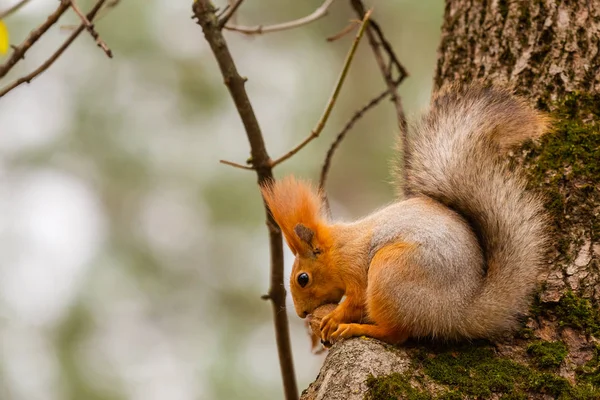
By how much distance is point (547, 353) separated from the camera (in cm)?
166

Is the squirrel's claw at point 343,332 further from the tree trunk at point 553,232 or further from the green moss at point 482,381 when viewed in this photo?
the green moss at point 482,381

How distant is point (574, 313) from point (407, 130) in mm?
668

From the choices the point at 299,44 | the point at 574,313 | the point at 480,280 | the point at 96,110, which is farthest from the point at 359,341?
the point at 299,44

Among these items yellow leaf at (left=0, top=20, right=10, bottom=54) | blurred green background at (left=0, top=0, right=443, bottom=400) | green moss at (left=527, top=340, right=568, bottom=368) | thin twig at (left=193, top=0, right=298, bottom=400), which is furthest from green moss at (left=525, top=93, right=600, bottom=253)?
blurred green background at (left=0, top=0, right=443, bottom=400)

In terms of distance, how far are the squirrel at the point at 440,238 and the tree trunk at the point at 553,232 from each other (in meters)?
0.06

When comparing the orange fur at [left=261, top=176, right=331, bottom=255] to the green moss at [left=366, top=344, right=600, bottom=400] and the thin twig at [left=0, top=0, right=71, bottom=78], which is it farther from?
the thin twig at [left=0, top=0, right=71, bottom=78]

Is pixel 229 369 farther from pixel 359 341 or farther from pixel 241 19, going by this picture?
pixel 359 341

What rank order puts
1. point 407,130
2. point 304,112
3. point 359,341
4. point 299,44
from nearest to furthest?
1. point 359,341
2. point 407,130
3. point 304,112
4. point 299,44

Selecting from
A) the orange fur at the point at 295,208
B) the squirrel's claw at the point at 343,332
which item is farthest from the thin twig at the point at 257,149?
the squirrel's claw at the point at 343,332

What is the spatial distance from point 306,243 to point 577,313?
75 centimetres

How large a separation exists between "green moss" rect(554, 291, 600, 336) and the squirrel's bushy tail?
0.09m

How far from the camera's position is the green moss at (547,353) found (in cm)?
164

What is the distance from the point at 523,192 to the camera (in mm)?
1860

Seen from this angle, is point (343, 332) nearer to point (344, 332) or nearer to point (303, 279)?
point (344, 332)
